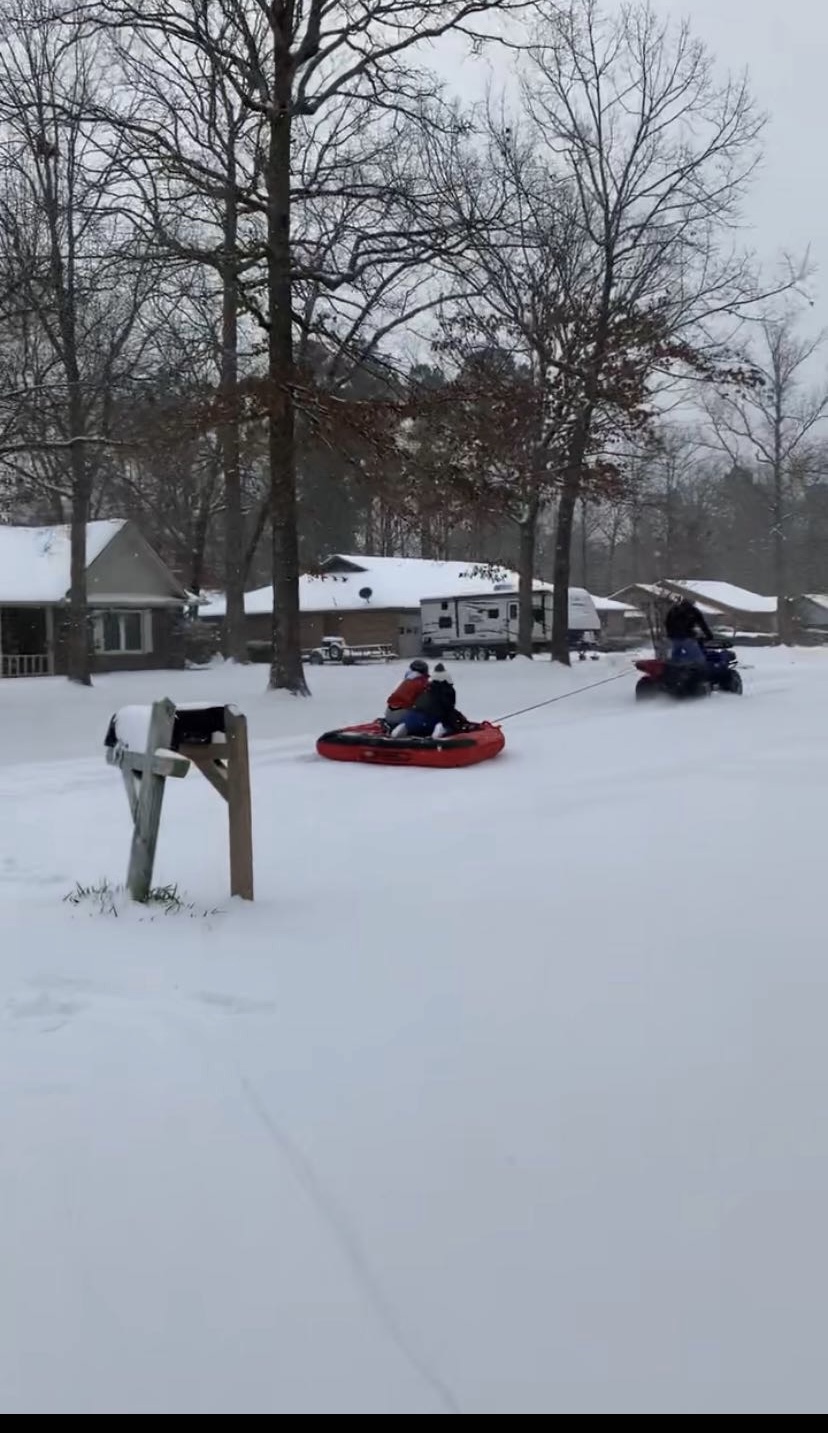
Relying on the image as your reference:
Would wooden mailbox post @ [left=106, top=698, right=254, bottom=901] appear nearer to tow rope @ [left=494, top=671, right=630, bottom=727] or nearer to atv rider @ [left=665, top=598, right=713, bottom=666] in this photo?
tow rope @ [left=494, top=671, right=630, bottom=727]

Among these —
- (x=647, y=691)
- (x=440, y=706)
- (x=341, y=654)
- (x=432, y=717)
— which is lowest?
(x=341, y=654)

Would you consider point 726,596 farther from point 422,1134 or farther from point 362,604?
point 422,1134

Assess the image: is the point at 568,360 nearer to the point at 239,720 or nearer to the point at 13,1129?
the point at 239,720

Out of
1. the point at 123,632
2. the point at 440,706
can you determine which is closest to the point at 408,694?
the point at 440,706

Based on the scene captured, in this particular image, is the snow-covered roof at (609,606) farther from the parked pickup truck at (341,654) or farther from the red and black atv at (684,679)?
the red and black atv at (684,679)

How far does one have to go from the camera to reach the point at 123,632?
128 feet

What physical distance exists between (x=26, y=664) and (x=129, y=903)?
3291 centimetres

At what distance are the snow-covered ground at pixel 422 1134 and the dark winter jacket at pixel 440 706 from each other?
549 centimetres

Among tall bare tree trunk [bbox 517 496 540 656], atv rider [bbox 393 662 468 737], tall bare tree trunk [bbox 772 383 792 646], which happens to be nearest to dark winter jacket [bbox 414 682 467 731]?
atv rider [bbox 393 662 468 737]

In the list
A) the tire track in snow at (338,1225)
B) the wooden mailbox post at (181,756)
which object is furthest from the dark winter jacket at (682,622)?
the tire track in snow at (338,1225)

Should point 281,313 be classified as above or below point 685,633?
above

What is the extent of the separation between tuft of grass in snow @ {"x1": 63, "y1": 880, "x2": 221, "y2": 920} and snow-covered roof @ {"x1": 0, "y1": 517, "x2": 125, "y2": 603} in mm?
31016

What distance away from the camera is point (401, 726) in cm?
1342
